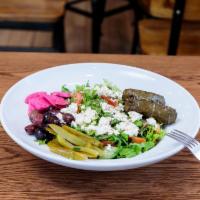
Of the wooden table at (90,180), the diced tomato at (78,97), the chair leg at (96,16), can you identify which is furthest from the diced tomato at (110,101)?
the chair leg at (96,16)

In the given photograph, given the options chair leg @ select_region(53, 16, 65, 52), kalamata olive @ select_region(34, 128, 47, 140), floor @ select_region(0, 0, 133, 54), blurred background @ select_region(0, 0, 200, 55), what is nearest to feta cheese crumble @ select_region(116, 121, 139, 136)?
kalamata olive @ select_region(34, 128, 47, 140)

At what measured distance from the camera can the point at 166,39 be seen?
6.04 ft

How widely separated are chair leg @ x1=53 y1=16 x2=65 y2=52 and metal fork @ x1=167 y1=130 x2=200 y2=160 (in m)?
1.12

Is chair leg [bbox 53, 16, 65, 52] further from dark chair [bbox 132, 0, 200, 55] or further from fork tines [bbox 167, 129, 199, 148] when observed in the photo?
fork tines [bbox 167, 129, 199, 148]

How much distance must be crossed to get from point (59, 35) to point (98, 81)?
863 millimetres

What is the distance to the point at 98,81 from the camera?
40.1 inches

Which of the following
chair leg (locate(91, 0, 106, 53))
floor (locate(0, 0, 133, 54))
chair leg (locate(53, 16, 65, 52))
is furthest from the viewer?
floor (locate(0, 0, 133, 54))

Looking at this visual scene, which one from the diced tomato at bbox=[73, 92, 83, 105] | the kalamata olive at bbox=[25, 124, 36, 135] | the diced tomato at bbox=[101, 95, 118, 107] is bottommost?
the kalamata olive at bbox=[25, 124, 36, 135]

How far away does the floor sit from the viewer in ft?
9.41

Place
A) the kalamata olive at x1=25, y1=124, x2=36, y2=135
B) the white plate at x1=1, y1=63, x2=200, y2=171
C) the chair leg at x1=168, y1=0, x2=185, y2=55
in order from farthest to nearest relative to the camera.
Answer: the chair leg at x1=168, y1=0, x2=185, y2=55, the kalamata olive at x1=25, y1=124, x2=36, y2=135, the white plate at x1=1, y1=63, x2=200, y2=171

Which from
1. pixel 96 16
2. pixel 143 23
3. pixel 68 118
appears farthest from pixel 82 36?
pixel 68 118

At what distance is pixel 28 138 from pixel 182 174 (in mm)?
285

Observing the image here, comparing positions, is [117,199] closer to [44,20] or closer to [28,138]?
[28,138]

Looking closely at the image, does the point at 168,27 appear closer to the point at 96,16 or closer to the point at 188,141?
the point at 96,16
